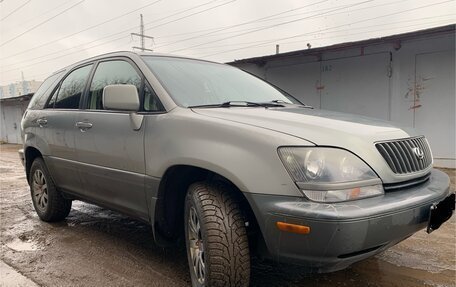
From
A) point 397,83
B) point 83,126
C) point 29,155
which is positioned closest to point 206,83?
point 83,126

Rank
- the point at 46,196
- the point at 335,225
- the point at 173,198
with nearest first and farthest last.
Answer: the point at 335,225, the point at 173,198, the point at 46,196

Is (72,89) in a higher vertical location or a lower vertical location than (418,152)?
higher

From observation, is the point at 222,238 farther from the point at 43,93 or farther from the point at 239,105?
the point at 43,93

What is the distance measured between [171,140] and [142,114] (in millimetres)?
447

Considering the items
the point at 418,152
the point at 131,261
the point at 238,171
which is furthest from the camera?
the point at 131,261

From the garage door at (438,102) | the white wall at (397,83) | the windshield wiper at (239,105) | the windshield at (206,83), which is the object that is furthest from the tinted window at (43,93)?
the garage door at (438,102)

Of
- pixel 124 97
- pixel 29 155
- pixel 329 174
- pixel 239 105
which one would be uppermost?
pixel 124 97

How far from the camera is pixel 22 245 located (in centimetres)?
383

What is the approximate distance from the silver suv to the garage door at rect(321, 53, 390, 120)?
6138 millimetres

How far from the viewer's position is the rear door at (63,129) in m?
3.78

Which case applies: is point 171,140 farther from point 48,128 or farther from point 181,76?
point 48,128

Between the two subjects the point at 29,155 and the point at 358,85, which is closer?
the point at 29,155

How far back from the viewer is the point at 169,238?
9.78ft

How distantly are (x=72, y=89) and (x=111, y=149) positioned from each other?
1.27 m
